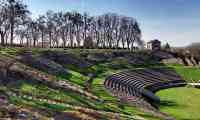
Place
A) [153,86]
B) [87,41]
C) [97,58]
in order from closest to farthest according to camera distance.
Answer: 1. [153,86]
2. [97,58]
3. [87,41]

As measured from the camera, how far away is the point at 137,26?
11769 centimetres

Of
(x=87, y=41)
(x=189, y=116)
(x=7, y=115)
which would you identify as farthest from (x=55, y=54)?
(x=87, y=41)

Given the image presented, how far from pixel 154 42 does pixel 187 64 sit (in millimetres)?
38146

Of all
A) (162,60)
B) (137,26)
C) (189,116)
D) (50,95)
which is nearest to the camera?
(50,95)

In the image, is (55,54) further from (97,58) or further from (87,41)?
(87,41)

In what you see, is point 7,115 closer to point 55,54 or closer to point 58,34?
point 55,54

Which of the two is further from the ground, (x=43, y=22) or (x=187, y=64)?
(x=43, y=22)

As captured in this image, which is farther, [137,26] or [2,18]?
[137,26]

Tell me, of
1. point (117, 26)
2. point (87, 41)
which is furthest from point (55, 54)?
point (117, 26)

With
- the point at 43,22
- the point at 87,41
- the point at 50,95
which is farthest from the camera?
the point at 87,41

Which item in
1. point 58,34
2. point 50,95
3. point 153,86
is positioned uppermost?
point 58,34

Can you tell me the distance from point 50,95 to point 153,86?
32.6 m

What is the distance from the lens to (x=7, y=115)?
567 inches

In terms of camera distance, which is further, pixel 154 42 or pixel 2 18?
pixel 154 42
